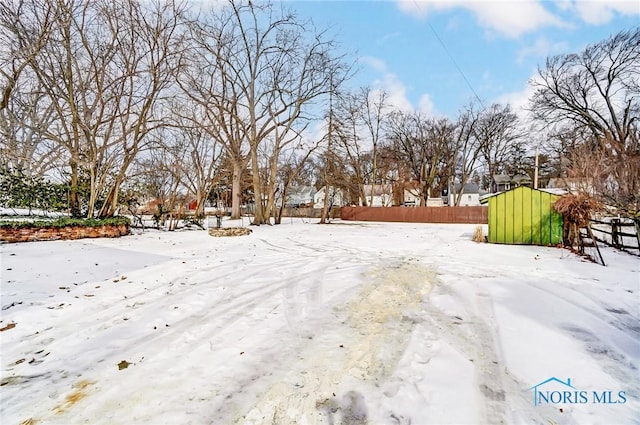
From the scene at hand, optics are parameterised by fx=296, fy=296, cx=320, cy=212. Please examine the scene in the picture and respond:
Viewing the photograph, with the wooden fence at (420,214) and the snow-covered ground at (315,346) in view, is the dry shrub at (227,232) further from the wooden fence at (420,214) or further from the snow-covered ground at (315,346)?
the wooden fence at (420,214)

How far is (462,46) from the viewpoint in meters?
10.2

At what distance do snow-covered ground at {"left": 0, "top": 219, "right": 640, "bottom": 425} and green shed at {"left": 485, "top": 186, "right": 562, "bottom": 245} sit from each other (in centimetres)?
362

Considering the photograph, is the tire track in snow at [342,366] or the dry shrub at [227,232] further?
the dry shrub at [227,232]

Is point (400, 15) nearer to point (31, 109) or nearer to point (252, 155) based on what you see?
point (252, 155)

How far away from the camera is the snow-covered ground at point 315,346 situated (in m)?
1.77

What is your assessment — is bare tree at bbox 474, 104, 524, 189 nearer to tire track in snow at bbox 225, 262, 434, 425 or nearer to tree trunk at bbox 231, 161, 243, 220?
tree trunk at bbox 231, 161, 243, 220

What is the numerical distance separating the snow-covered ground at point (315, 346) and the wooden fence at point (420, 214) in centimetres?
2003

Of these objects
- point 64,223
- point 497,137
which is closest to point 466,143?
point 497,137

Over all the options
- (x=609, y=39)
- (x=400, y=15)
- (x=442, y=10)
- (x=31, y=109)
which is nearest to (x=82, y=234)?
(x=31, y=109)

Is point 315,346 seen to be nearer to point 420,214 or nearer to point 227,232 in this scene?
point 227,232

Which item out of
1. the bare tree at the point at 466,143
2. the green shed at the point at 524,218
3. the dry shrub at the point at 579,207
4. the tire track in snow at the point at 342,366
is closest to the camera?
the tire track in snow at the point at 342,366

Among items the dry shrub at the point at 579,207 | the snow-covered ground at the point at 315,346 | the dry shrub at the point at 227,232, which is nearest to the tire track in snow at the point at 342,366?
the snow-covered ground at the point at 315,346

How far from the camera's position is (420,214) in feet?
83.0

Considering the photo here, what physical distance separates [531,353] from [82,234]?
1078 centimetres
